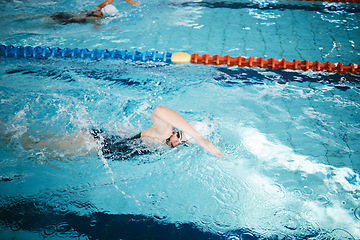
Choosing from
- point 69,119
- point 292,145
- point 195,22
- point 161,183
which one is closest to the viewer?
point 161,183

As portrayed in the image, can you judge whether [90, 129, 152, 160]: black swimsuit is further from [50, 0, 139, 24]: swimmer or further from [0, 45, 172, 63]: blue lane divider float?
[50, 0, 139, 24]: swimmer

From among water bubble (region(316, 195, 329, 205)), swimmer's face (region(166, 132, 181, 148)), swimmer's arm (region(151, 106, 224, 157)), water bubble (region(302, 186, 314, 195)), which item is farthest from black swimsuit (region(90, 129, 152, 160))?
water bubble (region(316, 195, 329, 205))

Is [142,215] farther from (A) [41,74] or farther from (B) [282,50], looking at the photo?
(B) [282,50]

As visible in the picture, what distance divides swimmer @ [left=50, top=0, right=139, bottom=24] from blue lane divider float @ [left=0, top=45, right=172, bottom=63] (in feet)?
5.03

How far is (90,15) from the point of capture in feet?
20.4

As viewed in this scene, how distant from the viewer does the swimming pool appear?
7.59 feet

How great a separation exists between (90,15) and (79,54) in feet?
6.45

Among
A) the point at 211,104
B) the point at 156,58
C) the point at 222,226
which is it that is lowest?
the point at 222,226

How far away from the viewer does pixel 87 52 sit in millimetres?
4680

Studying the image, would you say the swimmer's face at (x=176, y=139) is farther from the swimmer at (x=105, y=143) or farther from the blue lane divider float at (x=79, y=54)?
the blue lane divider float at (x=79, y=54)

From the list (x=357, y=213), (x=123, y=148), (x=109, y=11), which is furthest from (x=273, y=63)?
(x=109, y=11)

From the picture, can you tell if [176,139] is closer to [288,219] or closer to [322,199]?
[288,219]

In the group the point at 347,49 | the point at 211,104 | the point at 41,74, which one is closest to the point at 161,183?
the point at 211,104

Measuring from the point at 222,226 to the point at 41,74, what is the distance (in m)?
3.55
